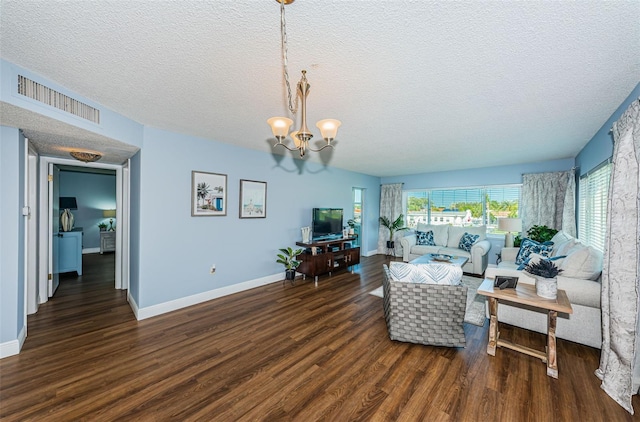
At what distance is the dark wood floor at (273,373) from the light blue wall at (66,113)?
2.18 meters

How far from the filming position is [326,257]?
4844mm

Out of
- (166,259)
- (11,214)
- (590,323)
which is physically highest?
(11,214)

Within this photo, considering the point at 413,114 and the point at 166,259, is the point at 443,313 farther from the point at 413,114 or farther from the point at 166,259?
the point at 166,259

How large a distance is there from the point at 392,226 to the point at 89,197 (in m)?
9.07

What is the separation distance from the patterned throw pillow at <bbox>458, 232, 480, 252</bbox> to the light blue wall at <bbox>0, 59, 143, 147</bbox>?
621 cm

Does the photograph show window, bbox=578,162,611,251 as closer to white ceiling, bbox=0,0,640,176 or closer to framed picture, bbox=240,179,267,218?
white ceiling, bbox=0,0,640,176

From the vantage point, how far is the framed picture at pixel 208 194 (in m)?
3.60

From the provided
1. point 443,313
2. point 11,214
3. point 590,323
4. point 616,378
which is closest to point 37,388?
point 11,214

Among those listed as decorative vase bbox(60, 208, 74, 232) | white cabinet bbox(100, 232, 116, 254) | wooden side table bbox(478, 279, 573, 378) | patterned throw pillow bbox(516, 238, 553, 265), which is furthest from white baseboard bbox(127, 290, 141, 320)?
patterned throw pillow bbox(516, 238, 553, 265)

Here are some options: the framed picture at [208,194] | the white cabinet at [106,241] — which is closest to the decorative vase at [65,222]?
the white cabinet at [106,241]

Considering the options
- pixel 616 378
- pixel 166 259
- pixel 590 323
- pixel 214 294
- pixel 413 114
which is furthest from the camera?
pixel 214 294

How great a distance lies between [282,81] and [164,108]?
4.68 feet

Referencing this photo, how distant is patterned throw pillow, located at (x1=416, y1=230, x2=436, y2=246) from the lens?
601 cm

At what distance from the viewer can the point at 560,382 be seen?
202 centimetres
